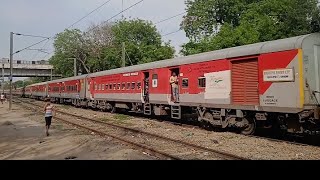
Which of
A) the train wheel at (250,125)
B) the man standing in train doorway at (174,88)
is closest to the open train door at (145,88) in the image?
the man standing in train doorway at (174,88)

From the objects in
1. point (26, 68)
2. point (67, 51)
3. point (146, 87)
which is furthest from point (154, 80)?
point (26, 68)

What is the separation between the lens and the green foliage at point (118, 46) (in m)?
61.2

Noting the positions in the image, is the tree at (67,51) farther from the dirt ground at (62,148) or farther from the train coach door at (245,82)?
the train coach door at (245,82)

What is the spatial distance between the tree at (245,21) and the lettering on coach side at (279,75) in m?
31.3

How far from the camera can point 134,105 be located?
79.8 feet

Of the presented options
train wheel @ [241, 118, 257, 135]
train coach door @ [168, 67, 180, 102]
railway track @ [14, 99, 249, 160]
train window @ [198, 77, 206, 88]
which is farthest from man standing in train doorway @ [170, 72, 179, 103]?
train wheel @ [241, 118, 257, 135]

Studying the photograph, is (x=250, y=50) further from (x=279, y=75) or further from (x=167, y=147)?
(x=167, y=147)

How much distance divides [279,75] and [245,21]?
38.5m

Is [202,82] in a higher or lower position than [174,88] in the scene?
higher

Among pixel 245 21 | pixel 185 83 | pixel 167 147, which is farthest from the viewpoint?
pixel 245 21

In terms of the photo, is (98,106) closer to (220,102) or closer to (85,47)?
(220,102)

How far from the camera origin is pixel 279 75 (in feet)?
39.4
